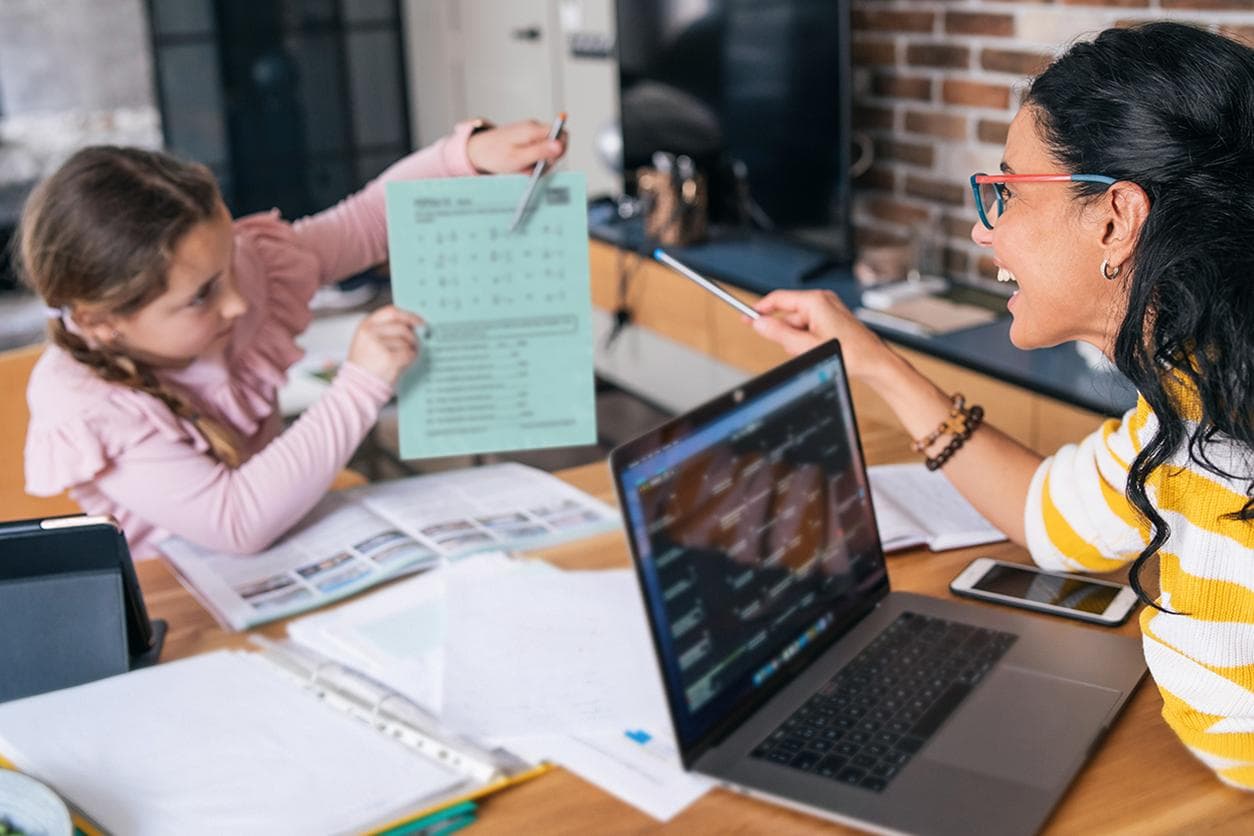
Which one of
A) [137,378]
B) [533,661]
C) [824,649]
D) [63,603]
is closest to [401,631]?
[533,661]

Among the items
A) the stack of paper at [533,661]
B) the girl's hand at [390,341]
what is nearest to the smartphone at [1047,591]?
the stack of paper at [533,661]

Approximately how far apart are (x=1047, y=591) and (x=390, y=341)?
738mm

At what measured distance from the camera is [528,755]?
3.52 feet

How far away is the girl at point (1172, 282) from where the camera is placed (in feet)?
3.12

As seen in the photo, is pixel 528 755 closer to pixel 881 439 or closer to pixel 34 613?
pixel 34 613

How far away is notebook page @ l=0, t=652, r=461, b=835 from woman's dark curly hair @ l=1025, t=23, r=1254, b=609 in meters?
0.61

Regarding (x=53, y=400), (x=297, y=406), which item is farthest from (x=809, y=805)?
(x=297, y=406)

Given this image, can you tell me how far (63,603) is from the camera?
1195 millimetres

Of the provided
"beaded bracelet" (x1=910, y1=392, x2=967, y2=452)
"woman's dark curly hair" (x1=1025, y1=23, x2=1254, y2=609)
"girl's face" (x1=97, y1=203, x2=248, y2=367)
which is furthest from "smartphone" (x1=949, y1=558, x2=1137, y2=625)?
"girl's face" (x1=97, y1=203, x2=248, y2=367)

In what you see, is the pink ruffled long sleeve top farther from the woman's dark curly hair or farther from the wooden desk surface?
the woman's dark curly hair

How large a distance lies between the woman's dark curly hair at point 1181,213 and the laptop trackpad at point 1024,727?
0.12m

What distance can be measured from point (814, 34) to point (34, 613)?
88.9 inches

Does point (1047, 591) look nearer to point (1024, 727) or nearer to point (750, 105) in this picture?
point (1024, 727)

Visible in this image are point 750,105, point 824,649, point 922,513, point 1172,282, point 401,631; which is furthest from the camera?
point 750,105
